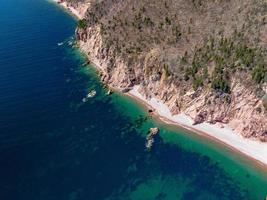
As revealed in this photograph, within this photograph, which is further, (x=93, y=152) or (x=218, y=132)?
(x=218, y=132)

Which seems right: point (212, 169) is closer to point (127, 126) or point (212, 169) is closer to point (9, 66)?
point (127, 126)

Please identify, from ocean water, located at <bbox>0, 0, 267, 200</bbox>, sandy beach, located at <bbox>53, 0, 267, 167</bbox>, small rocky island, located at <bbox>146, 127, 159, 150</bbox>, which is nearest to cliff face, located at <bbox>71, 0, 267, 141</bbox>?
sandy beach, located at <bbox>53, 0, 267, 167</bbox>

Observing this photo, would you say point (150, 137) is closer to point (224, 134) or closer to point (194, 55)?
point (224, 134)

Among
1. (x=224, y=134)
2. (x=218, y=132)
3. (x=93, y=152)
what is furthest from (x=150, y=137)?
(x=224, y=134)

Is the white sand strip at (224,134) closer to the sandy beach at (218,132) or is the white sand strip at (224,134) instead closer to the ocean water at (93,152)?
the sandy beach at (218,132)

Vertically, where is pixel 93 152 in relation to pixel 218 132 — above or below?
below

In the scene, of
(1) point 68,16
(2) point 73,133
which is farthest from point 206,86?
(1) point 68,16
